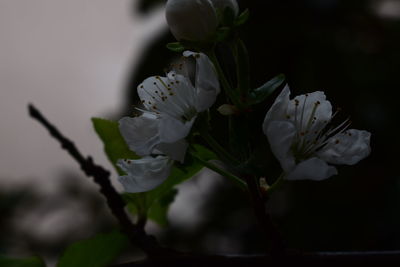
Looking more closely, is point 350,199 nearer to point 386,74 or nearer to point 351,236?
point 351,236

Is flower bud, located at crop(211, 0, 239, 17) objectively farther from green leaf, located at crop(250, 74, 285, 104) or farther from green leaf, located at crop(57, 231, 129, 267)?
green leaf, located at crop(57, 231, 129, 267)

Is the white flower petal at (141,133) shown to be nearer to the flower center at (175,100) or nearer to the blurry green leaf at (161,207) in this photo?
the flower center at (175,100)

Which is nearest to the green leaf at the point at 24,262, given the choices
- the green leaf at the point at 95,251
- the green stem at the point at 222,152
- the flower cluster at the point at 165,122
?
the green leaf at the point at 95,251

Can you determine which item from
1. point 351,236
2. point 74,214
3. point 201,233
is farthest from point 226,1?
point 74,214

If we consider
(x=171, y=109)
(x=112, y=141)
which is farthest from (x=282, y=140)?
(x=112, y=141)

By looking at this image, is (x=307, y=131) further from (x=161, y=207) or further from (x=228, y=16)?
(x=161, y=207)

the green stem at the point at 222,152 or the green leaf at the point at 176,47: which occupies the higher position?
the green leaf at the point at 176,47
